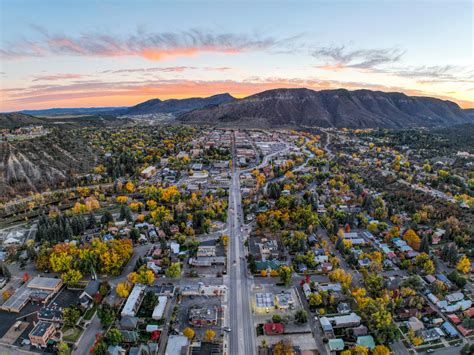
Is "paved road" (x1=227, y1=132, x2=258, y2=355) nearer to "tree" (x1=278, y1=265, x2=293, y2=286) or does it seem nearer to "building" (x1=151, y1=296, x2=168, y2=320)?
"tree" (x1=278, y1=265, x2=293, y2=286)

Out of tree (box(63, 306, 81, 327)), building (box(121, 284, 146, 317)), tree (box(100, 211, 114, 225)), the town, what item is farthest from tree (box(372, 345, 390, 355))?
tree (box(100, 211, 114, 225))

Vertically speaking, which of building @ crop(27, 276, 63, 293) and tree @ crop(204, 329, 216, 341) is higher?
building @ crop(27, 276, 63, 293)

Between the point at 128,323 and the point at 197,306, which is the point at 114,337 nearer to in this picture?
the point at 128,323

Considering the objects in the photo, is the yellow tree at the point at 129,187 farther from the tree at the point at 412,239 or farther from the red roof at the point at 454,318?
the red roof at the point at 454,318

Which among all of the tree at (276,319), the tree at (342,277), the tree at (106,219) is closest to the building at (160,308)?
the tree at (276,319)

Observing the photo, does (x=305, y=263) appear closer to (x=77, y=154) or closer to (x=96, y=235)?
(x=96, y=235)
